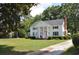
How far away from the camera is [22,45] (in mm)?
7195

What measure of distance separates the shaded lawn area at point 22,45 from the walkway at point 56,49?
0.09m

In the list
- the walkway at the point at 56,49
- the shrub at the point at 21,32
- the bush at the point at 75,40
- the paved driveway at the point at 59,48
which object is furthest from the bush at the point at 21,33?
the bush at the point at 75,40

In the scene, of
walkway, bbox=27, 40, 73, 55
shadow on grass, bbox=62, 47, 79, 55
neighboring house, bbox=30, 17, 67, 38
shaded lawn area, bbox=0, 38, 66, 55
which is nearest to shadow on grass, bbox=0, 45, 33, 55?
shaded lawn area, bbox=0, 38, 66, 55

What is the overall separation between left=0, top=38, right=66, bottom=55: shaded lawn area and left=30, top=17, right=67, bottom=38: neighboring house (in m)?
0.19

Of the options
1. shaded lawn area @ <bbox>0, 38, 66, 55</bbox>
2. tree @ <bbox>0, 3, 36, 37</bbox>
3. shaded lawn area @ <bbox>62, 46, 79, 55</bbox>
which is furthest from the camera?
tree @ <bbox>0, 3, 36, 37</bbox>

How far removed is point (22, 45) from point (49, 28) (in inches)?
32.7

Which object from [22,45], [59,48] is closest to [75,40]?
[59,48]

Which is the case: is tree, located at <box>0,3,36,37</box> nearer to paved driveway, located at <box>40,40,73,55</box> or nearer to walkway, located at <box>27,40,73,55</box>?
walkway, located at <box>27,40,73,55</box>

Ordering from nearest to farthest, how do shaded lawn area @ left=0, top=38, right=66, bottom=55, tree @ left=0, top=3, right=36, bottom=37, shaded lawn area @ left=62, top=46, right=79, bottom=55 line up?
shaded lawn area @ left=62, top=46, right=79, bottom=55
shaded lawn area @ left=0, top=38, right=66, bottom=55
tree @ left=0, top=3, right=36, bottom=37

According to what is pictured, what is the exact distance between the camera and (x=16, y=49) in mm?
7199

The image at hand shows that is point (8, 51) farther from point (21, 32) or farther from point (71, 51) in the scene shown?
point (71, 51)

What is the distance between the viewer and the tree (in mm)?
7363

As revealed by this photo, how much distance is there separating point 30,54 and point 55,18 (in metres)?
1.14
